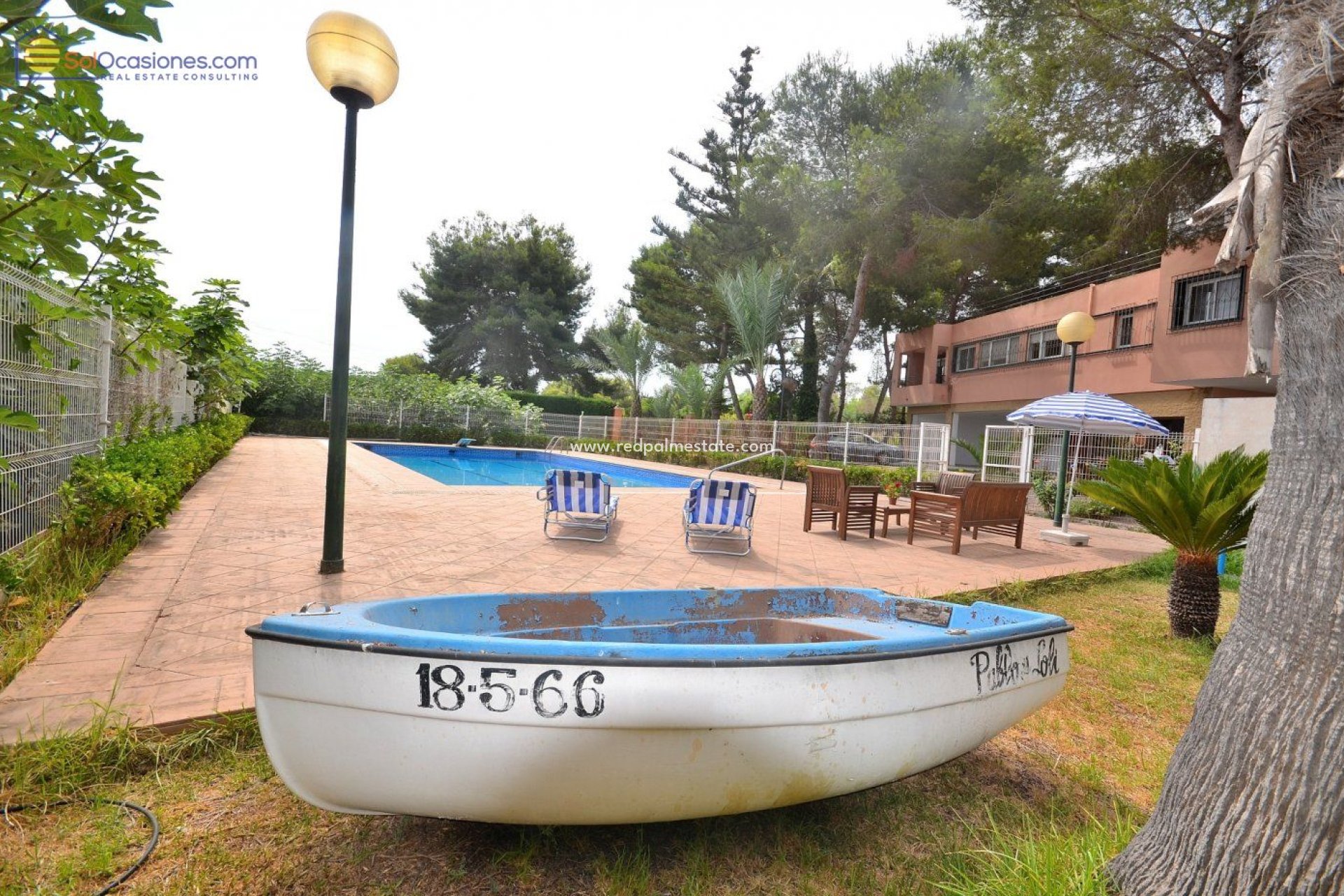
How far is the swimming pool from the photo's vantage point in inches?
652

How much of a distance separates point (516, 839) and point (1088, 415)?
27.1ft

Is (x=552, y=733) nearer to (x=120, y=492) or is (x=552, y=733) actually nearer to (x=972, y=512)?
(x=120, y=492)

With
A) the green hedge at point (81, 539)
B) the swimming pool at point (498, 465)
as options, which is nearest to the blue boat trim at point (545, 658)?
the green hedge at point (81, 539)

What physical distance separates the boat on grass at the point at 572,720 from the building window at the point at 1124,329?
19.2m

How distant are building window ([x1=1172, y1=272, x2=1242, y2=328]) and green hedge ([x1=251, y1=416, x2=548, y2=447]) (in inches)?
864

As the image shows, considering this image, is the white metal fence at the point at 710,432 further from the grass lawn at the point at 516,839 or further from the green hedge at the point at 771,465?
the grass lawn at the point at 516,839

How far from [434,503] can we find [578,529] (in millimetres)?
2501

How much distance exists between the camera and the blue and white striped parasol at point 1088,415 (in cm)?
781

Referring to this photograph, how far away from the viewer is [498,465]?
65.9ft

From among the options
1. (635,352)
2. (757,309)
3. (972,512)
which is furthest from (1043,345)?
(635,352)

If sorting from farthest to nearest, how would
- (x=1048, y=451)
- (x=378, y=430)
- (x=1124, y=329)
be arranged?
(x=378, y=430)
(x=1124, y=329)
(x=1048, y=451)

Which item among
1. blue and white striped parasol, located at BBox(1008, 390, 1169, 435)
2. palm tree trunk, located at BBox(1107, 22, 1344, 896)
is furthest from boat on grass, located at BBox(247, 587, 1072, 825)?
blue and white striped parasol, located at BBox(1008, 390, 1169, 435)

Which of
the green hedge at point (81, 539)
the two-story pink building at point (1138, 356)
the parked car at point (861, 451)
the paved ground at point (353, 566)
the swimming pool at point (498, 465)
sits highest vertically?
the two-story pink building at point (1138, 356)

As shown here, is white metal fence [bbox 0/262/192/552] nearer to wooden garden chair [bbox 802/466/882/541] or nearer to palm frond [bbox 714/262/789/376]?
wooden garden chair [bbox 802/466/882/541]
